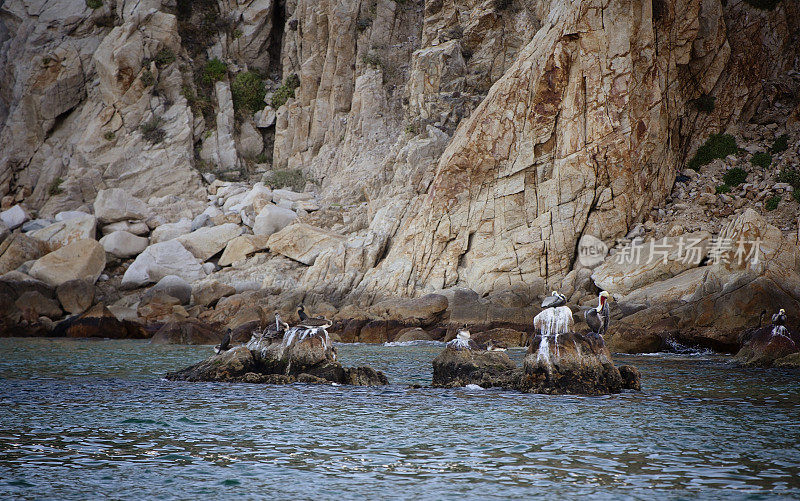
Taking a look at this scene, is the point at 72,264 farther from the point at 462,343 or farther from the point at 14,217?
the point at 462,343

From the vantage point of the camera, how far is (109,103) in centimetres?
4916

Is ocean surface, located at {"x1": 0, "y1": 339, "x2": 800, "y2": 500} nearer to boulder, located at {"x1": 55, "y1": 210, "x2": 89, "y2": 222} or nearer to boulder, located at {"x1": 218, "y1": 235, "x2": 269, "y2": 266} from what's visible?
boulder, located at {"x1": 218, "y1": 235, "x2": 269, "y2": 266}

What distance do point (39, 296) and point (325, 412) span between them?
27593 mm

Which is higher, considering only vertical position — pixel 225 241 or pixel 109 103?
pixel 109 103

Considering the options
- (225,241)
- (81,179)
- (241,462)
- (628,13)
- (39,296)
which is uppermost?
(628,13)

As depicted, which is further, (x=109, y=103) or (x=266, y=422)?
(x=109, y=103)

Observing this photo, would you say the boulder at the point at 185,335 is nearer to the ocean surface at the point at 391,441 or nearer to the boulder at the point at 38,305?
the boulder at the point at 38,305

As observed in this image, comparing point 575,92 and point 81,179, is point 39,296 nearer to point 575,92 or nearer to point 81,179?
point 81,179

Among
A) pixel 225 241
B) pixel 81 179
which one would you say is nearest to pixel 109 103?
pixel 81 179

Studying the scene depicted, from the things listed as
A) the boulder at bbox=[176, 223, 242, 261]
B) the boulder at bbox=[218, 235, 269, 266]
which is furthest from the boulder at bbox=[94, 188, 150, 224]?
the boulder at bbox=[218, 235, 269, 266]

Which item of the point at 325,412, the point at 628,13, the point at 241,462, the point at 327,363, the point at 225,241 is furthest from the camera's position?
the point at 225,241

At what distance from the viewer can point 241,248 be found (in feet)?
128

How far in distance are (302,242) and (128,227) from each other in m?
11.9

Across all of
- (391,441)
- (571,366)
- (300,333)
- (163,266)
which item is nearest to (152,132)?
(163,266)
